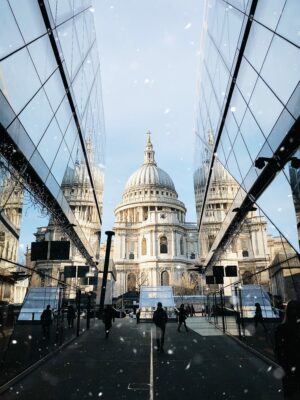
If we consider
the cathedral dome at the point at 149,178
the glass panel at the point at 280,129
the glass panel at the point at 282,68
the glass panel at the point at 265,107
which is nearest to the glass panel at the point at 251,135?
the glass panel at the point at 265,107

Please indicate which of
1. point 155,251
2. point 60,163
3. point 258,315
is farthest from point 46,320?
point 155,251

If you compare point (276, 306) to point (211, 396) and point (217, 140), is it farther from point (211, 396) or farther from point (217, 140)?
point (217, 140)

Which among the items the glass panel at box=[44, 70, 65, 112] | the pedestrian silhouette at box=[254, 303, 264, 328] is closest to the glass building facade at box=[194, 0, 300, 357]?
the pedestrian silhouette at box=[254, 303, 264, 328]

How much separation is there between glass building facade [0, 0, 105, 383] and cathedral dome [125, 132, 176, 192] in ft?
327

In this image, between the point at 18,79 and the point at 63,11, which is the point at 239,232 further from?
the point at 18,79

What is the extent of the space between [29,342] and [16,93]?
20.3ft

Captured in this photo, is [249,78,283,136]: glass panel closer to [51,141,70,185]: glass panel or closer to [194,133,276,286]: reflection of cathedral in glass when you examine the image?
[194,133,276,286]: reflection of cathedral in glass

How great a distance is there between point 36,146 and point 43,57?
2625 mm

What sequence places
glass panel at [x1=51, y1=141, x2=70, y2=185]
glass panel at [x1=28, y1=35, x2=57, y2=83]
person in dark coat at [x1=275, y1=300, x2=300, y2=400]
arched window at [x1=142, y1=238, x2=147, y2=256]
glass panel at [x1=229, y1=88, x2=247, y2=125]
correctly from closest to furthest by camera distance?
person in dark coat at [x1=275, y1=300, x2=300, y2=400] < glass panel at [x1=28, y1=35, x2=57, y2=83] < glass panel at [x1=229, y1=88, x2=247, y2=125] < glass panel at [x1=51, y1=141, x2=70, y2=185] < arched window at [x1=142, y1=238, x2=147, y2=256]

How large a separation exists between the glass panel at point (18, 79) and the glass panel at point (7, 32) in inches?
7.8

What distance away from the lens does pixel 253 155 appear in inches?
440

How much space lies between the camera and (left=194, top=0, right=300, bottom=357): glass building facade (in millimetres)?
7457

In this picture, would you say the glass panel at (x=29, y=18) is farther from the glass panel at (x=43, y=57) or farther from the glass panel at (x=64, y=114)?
the glass panel at (x=64, y=114)

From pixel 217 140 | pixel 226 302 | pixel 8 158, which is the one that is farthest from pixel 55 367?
pixel 217 140
